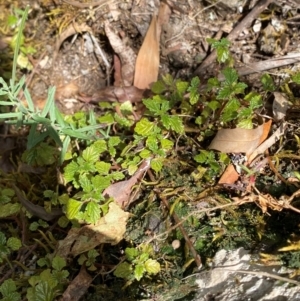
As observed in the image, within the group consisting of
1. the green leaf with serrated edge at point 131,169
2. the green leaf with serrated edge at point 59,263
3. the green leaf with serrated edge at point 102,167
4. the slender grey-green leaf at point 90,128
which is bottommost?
the green leaf with serrated edge at point 59,263

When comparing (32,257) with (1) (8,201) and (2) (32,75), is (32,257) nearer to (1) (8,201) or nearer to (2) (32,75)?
(1) (8,201)

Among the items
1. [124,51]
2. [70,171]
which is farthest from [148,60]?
[70,171]

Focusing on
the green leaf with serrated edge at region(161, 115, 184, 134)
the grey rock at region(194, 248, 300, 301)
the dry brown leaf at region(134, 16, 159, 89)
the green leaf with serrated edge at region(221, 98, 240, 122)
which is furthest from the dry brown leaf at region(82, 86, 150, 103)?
the grey rock at region(194, 248, 300, 301)

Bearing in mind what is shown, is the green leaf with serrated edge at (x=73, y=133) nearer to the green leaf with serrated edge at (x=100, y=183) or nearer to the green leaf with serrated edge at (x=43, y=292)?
the green leaf with serrated edge at (x=100, y=183)

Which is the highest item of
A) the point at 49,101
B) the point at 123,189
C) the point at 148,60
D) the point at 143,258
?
the point at 49,101

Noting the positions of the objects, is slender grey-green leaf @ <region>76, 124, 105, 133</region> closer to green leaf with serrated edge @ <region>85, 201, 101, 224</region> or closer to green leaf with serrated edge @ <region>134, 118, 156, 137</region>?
green leaf with serrated edge @ <region>134, 118, 156, 137</region>

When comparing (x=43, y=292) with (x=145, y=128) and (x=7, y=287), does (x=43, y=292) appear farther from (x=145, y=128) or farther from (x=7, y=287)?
(x=145, y=128)

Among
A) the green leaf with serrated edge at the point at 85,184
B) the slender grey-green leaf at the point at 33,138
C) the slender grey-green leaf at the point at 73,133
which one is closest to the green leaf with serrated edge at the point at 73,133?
the slender grey-green leaf at the point at 73,133
